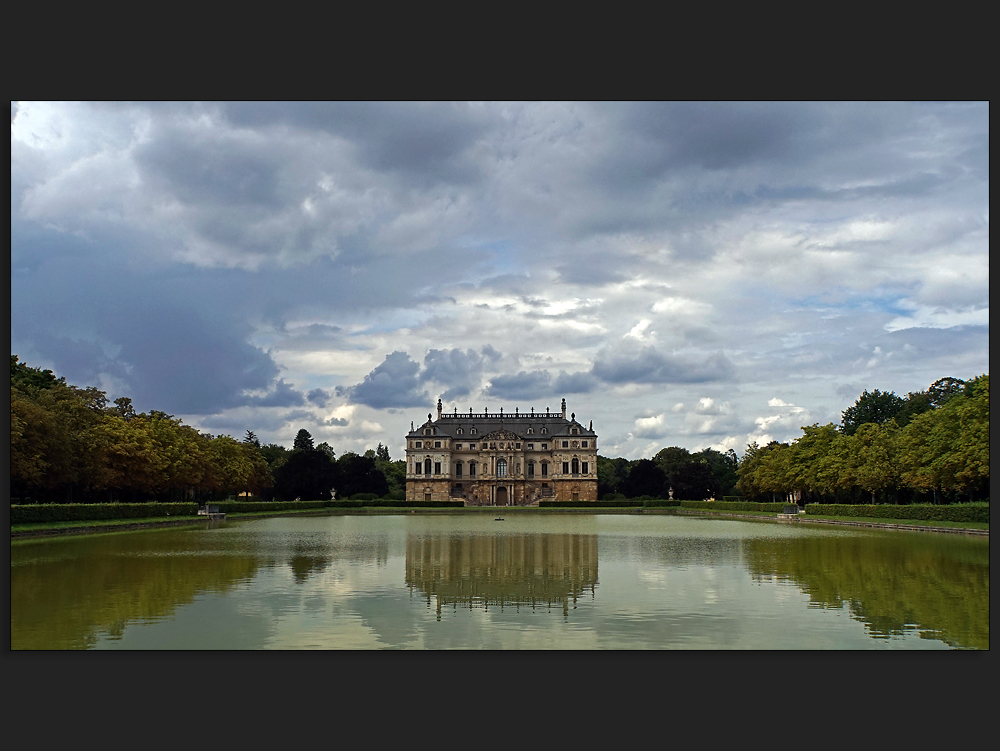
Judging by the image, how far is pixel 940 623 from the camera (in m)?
11.6

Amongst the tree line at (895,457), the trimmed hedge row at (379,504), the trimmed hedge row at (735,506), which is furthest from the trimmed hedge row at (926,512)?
the trimmed hedge row at (379,504)

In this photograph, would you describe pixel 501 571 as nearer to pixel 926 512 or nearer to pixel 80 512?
pixel 80 512

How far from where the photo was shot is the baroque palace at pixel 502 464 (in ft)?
361

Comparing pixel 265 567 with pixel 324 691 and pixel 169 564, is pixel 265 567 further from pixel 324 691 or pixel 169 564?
pixel 324 691

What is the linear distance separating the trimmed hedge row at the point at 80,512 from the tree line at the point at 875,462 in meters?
29.6

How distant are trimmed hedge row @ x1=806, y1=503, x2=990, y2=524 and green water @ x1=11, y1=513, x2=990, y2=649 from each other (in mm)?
9698

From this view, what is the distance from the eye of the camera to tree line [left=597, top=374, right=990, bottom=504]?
3759cm

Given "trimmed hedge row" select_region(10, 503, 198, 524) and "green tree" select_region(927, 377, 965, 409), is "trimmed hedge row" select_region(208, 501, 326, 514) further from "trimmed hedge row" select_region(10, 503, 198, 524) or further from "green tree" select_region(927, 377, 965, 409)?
"green tree" select_region(927, 377, 965, 409)

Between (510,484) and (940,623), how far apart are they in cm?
9887

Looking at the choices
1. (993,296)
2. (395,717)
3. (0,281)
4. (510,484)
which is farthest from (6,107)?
(510,484)

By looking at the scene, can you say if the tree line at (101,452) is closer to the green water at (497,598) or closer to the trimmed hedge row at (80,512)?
the trimmed hedge row at (80,512)

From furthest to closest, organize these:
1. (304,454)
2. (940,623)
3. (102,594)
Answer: (304,454)
(102,594)
(940,623)

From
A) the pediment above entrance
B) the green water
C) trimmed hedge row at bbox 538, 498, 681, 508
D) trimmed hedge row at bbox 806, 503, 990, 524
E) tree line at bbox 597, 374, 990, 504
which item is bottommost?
the green water

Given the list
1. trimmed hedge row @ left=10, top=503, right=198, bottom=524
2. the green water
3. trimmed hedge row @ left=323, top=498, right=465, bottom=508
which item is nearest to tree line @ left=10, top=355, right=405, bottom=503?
trimmed hedge row @ left=10, top=503, right=198, bottom=524
